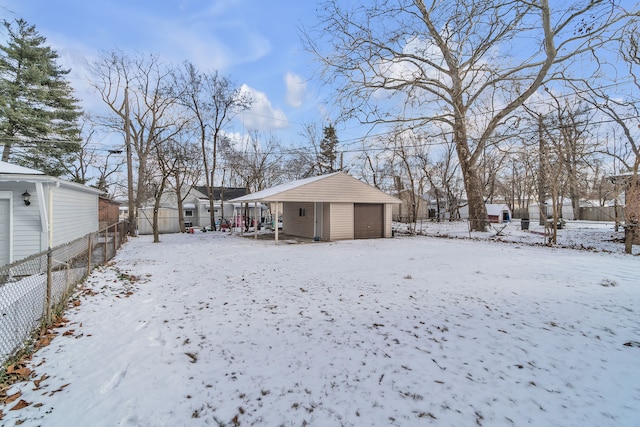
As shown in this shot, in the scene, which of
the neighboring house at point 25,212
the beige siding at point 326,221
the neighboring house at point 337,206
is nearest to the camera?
the neighboring house at point 25,212

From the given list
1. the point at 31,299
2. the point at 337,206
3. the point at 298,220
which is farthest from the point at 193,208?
the point at 31,299

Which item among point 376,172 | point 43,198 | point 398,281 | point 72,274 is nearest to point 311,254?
point 398,281

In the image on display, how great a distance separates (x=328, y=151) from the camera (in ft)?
98.5

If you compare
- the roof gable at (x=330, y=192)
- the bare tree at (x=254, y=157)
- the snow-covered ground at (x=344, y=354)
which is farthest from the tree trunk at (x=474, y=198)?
the bare tree at (x=254, y=157)

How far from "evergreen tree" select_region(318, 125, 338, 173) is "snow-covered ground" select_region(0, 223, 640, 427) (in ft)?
79.2

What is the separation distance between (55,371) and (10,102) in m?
20.4

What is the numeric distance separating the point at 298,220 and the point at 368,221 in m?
4.20

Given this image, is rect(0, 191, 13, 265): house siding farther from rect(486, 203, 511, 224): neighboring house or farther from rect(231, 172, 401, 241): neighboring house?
rect(486, 203, 511, 224): neighboring house

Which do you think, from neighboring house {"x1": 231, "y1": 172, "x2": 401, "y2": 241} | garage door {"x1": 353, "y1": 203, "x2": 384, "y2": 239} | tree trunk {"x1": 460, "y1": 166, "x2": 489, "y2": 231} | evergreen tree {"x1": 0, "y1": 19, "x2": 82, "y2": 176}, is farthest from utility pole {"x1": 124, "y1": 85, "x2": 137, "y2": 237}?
tree trunk {"x1": 460, "y1": 166, "x2": 489, "y2": 231}

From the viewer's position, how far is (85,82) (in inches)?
703

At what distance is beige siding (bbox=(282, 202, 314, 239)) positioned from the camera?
1622 centimetres

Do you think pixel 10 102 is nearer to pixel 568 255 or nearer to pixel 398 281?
pixel 398 281

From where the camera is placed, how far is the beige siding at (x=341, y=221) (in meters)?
15.0

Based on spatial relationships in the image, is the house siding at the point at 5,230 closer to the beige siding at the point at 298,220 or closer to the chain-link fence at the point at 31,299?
the chain-link fence at the point at 31,299
